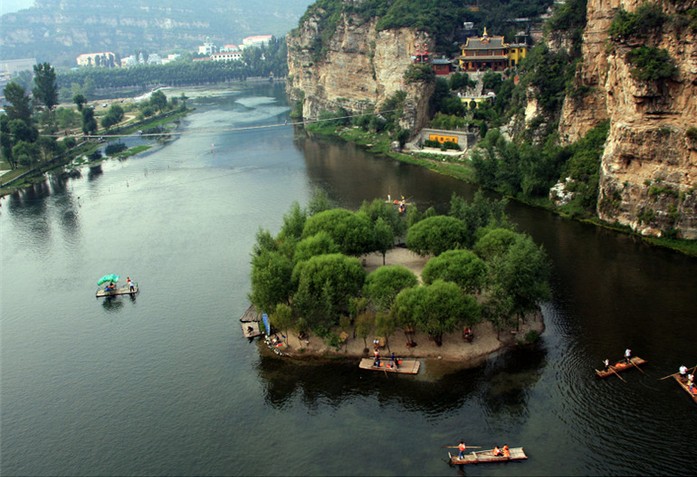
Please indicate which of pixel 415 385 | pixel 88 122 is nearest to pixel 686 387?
pixel 415 385

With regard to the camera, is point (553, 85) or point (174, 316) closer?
point (174, 316)

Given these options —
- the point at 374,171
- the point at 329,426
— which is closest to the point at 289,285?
the point at 329,426

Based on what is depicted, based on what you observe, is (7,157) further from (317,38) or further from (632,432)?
(632,432)

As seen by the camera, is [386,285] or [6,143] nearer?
[386,285]

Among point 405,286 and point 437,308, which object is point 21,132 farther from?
point 437,308

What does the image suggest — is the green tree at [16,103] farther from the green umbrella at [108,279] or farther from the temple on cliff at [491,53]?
the temple on cliff at [491,53]

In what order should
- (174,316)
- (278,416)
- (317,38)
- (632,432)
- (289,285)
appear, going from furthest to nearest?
(317,38) < (174,316) < (289,285) < (278,416) < (632,432)
